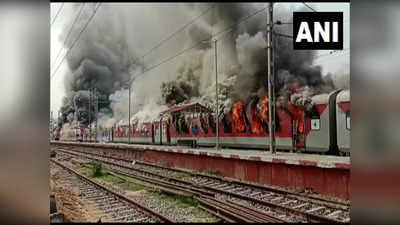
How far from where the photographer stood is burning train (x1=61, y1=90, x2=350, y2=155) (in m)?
2.47

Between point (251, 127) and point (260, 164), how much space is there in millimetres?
246

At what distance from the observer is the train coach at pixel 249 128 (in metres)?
2.47

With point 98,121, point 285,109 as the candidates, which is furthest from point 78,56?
point 285,109

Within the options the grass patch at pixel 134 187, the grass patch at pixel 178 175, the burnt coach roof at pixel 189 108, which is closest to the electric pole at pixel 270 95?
the burnt coach roof at pixel 189 108

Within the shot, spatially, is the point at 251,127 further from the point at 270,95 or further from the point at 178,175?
the point at 178,175

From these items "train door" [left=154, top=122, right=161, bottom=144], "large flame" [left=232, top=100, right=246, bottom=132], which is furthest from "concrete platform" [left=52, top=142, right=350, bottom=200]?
→ "large flame" [left=232, top=100, right=246, bottom=132]

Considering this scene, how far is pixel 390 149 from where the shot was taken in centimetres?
159

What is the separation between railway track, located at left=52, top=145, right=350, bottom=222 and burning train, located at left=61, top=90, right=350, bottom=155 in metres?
0.17

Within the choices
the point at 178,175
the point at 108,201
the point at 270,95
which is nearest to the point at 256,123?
the point at 270,95

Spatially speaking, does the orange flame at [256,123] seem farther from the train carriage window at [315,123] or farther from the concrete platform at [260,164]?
the train carriage window at [315,123]

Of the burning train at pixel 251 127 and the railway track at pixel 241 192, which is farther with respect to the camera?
the burning train at pixel 251 127

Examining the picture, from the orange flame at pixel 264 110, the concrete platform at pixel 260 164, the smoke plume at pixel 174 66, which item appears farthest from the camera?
the orange flame at pixel 264 110

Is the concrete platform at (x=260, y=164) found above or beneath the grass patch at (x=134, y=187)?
above

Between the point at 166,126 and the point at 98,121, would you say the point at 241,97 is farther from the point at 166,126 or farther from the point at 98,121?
the point at 98,121
